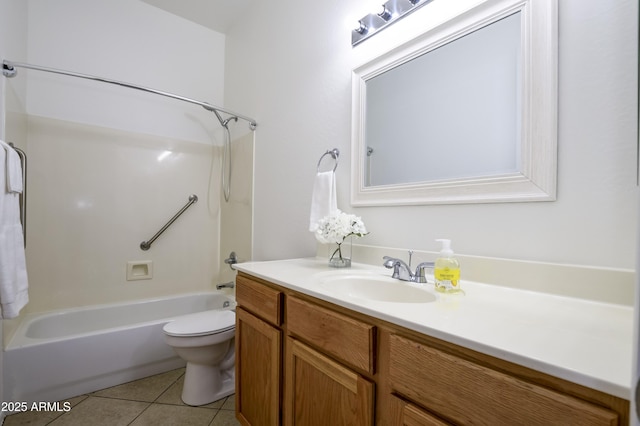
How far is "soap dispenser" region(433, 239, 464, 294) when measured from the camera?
83 cm

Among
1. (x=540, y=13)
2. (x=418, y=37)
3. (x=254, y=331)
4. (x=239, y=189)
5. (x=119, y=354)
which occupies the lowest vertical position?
(x=119, y=354)

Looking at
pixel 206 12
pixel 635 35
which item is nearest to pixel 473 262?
pixel 635 35

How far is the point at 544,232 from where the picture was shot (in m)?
0.81

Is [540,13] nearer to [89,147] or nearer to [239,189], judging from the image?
[239,189]

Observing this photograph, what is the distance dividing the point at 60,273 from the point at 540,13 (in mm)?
2923

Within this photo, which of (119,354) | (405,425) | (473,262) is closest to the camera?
(405,425)

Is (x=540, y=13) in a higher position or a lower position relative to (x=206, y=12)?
lower

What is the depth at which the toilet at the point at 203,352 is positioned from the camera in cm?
152

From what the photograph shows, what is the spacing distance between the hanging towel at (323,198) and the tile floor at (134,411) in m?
1.13

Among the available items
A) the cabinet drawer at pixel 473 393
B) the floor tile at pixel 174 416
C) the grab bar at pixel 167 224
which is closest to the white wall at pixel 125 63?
the grab bar at pixel 167 224

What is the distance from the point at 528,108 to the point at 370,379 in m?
0.90

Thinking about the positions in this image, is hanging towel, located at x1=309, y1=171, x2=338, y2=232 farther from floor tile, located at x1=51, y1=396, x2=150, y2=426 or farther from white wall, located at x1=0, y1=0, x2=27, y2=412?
white wall, located at x1=0, y1=0, x2=27, y2=412

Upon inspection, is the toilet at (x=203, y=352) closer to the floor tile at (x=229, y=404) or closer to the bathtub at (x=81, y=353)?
the floor tile at (x=229, y=404)

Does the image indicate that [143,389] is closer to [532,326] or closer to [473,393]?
[473,393]
